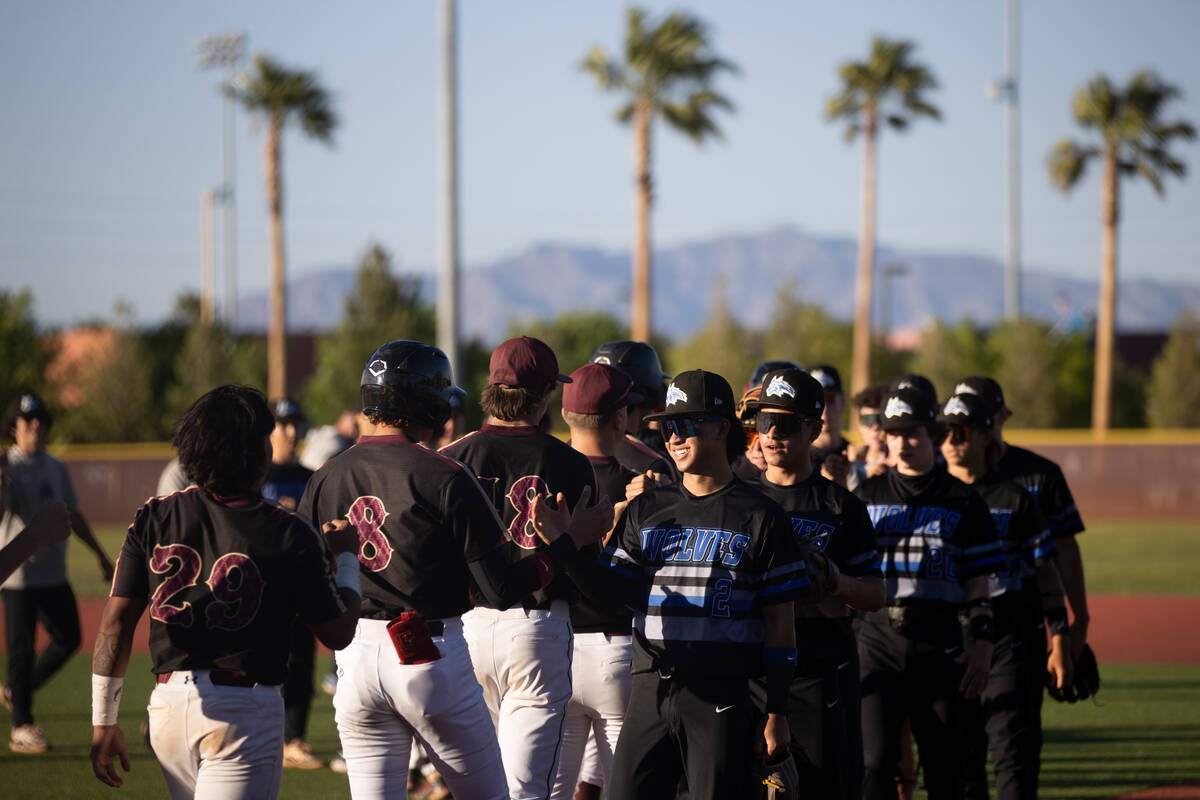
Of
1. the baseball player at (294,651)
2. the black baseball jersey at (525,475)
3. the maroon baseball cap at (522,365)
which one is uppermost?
the maroon baseball cap at (522,365)

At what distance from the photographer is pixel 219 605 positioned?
3902 millimetres

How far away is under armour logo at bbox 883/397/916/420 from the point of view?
597cm

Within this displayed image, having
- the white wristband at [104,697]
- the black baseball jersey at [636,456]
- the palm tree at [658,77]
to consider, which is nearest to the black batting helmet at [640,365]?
the black baseball jersey at [636,456]

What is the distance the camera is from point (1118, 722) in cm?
996

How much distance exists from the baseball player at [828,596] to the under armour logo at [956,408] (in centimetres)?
157

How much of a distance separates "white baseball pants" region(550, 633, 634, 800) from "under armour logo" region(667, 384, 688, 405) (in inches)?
51.3

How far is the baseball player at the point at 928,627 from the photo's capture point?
577 cm

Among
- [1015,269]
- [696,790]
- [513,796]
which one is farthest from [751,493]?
[1015,269]

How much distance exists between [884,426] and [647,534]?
187cm

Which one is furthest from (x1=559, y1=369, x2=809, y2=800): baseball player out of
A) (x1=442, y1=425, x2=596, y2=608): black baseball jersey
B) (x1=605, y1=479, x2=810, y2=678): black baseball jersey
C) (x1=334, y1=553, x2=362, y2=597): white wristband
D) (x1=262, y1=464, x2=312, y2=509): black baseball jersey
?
(x1=262, y1=464, x2=312, y2=509): black baseball jersey

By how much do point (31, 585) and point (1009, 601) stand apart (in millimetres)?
6641

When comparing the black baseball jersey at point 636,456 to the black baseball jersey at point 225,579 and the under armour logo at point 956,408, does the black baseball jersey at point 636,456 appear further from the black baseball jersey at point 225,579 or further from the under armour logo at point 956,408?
the black baseball jersey at point 225,579

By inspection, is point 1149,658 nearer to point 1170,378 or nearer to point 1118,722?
point 1118,722

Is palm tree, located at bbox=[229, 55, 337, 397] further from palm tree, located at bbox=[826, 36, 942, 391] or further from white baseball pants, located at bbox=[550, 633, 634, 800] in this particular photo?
white baseball pants, located at bbox=[550, 633, 634, 800]
